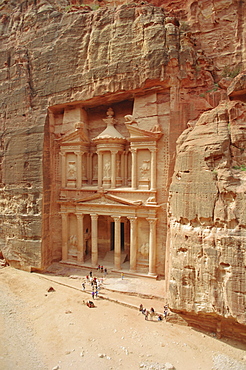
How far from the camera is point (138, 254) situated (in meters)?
15.8

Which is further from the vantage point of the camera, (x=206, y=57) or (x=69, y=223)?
(x=69, y=223)

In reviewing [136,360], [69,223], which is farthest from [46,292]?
[136,360]

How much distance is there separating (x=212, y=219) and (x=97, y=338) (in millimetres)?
6526

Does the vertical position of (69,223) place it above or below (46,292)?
above

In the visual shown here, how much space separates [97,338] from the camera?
10180 mm

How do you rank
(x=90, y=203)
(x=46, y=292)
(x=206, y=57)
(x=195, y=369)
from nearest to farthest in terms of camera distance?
(x=195, y=369)
(x=46, y=292)
(x=206, y=57)
(x=90, y=203)

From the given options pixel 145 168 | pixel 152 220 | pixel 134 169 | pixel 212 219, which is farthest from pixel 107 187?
pixel 212 219

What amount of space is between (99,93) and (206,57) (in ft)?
21.9

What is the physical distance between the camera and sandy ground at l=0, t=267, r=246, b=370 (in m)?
8.91

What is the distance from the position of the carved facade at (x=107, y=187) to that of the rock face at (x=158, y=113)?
1.23 feet

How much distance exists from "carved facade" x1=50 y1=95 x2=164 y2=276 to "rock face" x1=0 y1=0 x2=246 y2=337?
14.8 inches

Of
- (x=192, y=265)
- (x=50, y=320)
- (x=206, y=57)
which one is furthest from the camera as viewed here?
(x=206, y=57)

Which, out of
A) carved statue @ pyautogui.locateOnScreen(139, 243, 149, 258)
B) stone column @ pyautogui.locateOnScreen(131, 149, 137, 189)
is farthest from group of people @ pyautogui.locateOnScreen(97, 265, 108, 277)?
stone column @ pyautogui.locateOnScreen(131, 149, 137, 189)

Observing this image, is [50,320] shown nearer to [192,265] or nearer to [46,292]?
[46,292]
